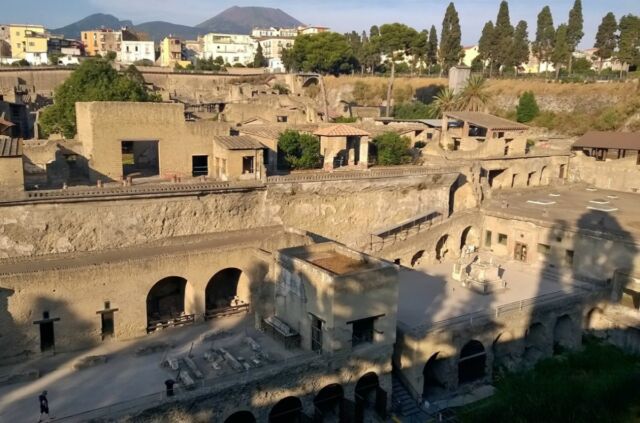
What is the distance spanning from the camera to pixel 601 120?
173ft

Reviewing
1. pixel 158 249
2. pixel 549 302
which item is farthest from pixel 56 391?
pixel 549 302

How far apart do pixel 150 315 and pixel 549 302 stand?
62.4ft

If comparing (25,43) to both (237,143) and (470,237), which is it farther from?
(470,237)

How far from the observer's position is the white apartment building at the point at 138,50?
123 m

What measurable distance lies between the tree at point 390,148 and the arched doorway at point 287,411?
971 inches

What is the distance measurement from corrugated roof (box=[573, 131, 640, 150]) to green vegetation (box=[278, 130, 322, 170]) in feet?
74.4

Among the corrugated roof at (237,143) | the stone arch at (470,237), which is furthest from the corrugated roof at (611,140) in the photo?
the corrugated roof at (237,143)

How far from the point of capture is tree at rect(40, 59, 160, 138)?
132 ft

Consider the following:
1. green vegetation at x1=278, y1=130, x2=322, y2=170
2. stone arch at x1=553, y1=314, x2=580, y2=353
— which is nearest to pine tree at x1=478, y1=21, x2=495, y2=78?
green vegetation at x1=278, y1=130, x2=322, y2=170

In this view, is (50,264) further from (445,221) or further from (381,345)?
(445,221)

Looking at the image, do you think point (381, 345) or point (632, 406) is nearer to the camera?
point (632, 406)

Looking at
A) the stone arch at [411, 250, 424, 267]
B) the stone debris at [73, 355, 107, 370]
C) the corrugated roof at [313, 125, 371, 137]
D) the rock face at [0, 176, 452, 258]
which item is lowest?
the stone debris at [73, 355, 107, 370]

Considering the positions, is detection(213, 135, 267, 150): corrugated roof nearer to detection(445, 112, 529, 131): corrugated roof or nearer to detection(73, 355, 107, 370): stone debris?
detection(73, 355, 107, 370): stone debris

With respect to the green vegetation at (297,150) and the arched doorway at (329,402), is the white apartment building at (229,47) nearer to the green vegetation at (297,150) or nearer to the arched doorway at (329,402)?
the green vegetation at (297,150)
